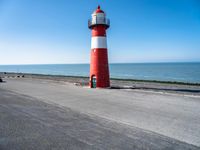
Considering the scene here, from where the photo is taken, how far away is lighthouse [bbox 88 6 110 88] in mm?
16172

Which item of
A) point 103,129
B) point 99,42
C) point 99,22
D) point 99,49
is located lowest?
point 103,129

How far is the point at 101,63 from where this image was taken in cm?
1644

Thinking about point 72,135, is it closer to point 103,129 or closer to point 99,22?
point 103,129

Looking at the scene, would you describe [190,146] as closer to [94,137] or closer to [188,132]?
[188,132]

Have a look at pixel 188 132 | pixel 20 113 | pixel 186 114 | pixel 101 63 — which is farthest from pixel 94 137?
pixel 101 63

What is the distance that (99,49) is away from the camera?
16.3m

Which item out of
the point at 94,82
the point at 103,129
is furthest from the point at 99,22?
the point at 103,129

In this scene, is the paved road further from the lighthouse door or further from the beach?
the lighthouse door

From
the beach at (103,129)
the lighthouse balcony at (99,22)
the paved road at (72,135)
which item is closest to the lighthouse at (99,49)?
the lighthouse balcony at (99,22)

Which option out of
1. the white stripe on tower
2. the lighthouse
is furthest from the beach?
the white stripe on tower

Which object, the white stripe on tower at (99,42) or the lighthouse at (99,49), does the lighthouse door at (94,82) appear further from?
the white stripe on tower at (99,42)

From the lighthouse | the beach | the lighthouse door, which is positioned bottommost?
the beach

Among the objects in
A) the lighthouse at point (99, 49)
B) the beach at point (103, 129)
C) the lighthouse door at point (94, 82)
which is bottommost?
the beach at point (103, 129)

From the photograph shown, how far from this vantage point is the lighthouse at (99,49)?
1617 centimetres
